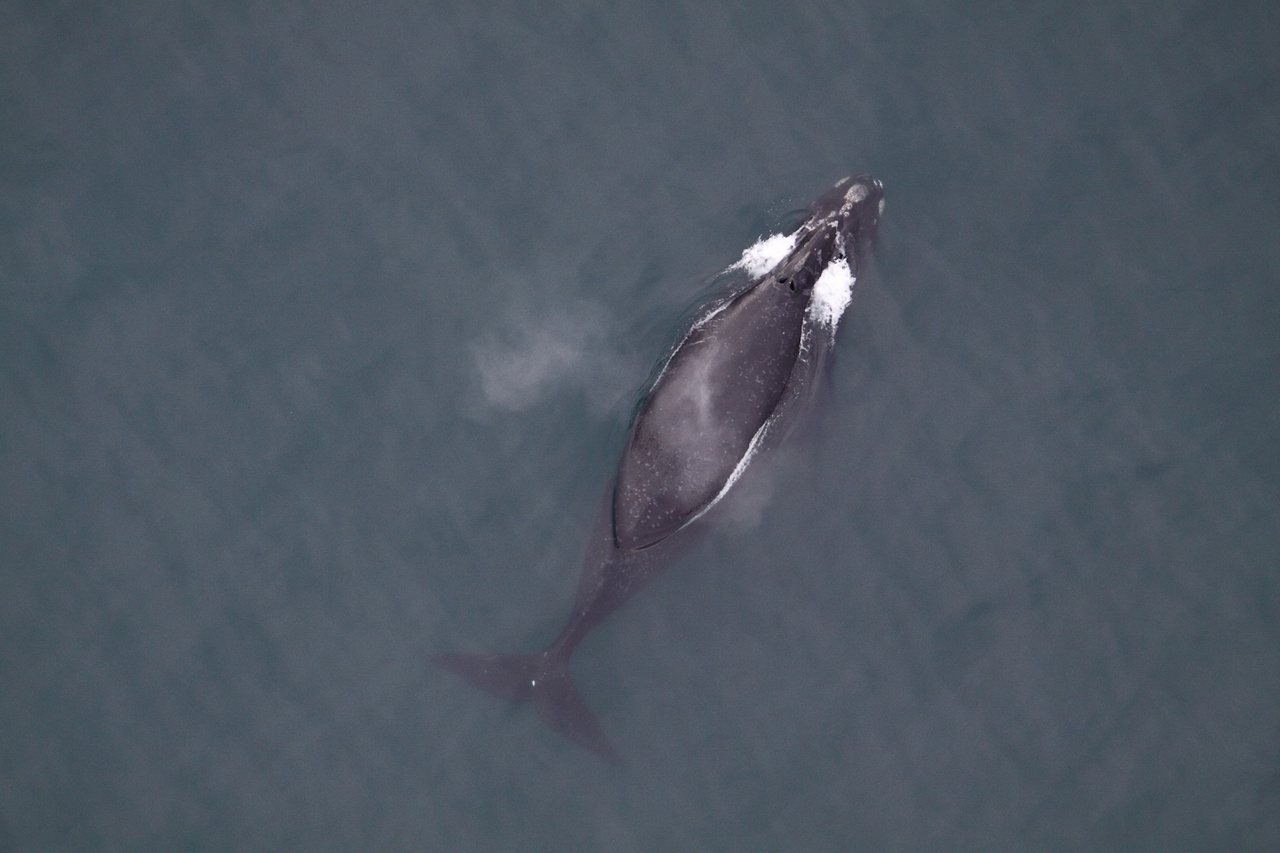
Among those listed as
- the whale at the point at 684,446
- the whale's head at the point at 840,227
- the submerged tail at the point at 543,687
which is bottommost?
the submerged tail at the point at 543,687

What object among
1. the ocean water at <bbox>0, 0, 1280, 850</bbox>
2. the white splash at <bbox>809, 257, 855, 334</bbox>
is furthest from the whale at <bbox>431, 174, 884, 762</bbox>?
the ocean water at <bbox>0, 0, 1280, 850</bbox>

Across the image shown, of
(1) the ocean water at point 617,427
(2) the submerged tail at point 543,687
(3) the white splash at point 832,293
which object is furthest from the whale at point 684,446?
(1) the ocean water at point 617,427

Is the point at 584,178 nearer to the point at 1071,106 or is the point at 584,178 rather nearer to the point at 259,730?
the point at 1071,106

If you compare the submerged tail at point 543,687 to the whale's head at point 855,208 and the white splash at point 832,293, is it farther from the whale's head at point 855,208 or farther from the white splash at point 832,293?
the whale's head at point 855,208

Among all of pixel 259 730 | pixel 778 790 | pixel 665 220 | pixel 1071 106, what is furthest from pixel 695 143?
pixel 259 730

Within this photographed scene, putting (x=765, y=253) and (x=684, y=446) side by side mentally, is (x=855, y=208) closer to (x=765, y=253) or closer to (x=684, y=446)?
(x=765, y=253)

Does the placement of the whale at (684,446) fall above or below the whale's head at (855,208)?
below

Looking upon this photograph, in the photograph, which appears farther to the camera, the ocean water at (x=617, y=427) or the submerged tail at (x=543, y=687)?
the ocean water at (x=617, y=427)
